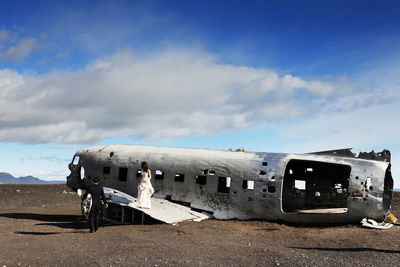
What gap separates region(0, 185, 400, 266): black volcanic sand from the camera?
466 inches

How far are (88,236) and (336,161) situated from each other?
39.5 ft

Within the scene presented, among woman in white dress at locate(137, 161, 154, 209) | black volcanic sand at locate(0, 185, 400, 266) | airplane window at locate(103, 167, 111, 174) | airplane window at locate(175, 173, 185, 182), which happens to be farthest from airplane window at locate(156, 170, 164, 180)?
black volcanic sand at locate(0, 185, 400, 266)

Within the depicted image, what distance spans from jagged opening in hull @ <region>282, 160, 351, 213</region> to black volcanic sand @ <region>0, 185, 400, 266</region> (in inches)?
199

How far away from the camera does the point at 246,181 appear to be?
62.1ft

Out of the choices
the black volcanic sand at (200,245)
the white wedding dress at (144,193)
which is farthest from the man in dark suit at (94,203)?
the white wedding dress at (144,193)

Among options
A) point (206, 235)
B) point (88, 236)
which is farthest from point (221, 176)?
point (88, 236)

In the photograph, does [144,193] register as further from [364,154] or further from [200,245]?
[364,154]

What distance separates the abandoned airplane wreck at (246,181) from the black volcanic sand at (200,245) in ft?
2.88

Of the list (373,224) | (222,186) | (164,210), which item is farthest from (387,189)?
(164,210)

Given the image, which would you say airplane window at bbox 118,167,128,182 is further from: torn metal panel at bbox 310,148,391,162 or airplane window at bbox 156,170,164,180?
torn metal panel at bbox 310,148,391,162

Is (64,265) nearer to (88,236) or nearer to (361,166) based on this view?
(88,236)

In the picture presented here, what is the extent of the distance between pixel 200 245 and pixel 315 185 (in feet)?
38.3

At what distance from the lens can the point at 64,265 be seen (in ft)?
36.9

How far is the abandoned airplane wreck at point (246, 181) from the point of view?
57.7ft
